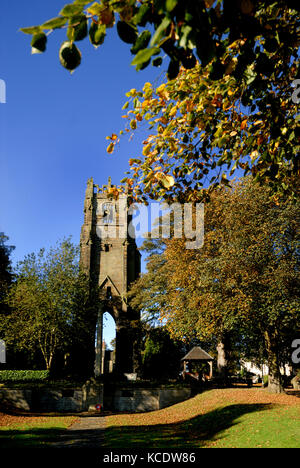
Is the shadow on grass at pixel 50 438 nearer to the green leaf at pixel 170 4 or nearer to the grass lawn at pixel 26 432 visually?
the grass lawn at pixel 26 432

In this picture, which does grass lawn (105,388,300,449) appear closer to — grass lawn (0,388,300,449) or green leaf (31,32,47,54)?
grass lawn (0,388,300,449)

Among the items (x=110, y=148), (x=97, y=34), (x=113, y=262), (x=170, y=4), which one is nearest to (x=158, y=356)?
(x=113, y=262)

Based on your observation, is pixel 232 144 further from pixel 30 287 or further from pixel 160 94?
pixel 30 287

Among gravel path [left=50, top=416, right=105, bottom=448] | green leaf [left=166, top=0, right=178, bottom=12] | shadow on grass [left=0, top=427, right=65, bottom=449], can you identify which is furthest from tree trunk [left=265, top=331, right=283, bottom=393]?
green leaf [left=166, top=0, right=178, bottom=12]

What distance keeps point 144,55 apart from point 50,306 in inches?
1127

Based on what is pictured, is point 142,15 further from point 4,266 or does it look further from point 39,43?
point 4,266

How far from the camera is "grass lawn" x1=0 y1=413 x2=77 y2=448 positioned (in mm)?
10247

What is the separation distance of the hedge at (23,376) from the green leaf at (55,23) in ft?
92.0

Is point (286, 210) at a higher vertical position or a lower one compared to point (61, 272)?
higher

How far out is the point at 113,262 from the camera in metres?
42.1

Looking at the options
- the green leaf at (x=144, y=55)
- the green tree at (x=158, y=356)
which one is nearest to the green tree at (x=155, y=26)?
the green leaf at (x=144, y=55)

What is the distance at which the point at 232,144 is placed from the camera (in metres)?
6.12

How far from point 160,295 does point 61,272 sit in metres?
9.60

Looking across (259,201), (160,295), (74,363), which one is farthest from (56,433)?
(74,363)
